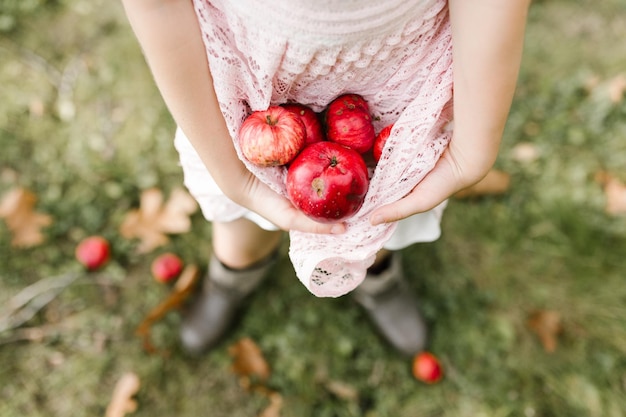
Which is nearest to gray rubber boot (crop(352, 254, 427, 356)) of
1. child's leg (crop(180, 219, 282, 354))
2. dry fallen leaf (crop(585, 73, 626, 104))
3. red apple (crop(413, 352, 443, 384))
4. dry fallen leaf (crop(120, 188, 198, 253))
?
red apple (crop(413, 352, 443, 384))

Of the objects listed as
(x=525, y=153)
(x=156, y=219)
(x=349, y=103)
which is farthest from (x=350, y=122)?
(x=525, y=153)

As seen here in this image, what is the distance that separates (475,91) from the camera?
0.95 m

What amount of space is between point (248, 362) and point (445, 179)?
1.01m

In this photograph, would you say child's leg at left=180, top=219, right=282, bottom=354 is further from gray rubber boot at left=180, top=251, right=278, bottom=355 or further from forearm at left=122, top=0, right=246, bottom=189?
forearm at left=122, top=0, right=246, bottom=189

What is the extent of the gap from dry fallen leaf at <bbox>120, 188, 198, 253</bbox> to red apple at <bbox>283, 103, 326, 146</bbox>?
964 millimetres

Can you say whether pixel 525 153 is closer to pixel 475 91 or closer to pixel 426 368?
pixel 426 368

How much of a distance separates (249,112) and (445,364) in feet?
3.73

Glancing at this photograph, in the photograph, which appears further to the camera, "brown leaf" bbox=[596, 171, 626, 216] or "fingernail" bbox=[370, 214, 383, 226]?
"brown leaf" bbox=[596, 171, 626, 216]

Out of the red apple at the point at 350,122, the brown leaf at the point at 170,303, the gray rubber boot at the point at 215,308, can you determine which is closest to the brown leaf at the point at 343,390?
the gray rubber boot at the point at 215,308

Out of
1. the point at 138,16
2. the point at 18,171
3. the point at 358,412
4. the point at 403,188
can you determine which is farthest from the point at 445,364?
the point at 18,171

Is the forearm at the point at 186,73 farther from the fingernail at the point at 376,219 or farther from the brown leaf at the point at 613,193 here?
the brown leaf at the point at 613,193

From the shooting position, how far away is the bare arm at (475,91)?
86cm

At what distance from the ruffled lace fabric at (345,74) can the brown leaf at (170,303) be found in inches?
32.2

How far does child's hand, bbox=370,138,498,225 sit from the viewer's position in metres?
1.03
